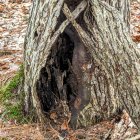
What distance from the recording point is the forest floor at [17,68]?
2.65m

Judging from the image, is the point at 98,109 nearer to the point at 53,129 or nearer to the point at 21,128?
the point at 53,129

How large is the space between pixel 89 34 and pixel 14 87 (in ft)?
3.23

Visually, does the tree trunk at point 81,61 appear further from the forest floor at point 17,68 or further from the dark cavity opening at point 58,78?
the forest floor at point 17,68

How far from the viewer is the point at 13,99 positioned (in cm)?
301

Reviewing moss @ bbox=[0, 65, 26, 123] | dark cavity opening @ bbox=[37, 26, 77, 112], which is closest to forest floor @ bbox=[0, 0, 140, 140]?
moss @ bbox=[0, 65, 26, 123]

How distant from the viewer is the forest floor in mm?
2650

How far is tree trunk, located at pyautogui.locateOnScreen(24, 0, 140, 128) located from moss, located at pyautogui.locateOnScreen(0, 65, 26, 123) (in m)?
0.13

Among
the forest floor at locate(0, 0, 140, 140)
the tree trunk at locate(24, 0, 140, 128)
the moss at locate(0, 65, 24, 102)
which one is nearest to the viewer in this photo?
the tree trunk at locate(24, 0, 140, 128)

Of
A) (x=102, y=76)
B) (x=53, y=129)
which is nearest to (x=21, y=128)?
(x=53, y=129)

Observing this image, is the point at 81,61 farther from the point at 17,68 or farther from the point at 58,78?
the point at 17,68

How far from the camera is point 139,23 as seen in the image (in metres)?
4.73

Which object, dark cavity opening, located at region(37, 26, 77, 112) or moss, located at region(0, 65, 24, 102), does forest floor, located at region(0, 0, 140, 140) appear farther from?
dark cavity opening, located at region(37, 26, 77, 112)

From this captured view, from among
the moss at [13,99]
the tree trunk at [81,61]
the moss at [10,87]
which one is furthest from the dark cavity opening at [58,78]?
the moss at [10,87]

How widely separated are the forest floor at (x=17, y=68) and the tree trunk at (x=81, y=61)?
0.39ft
